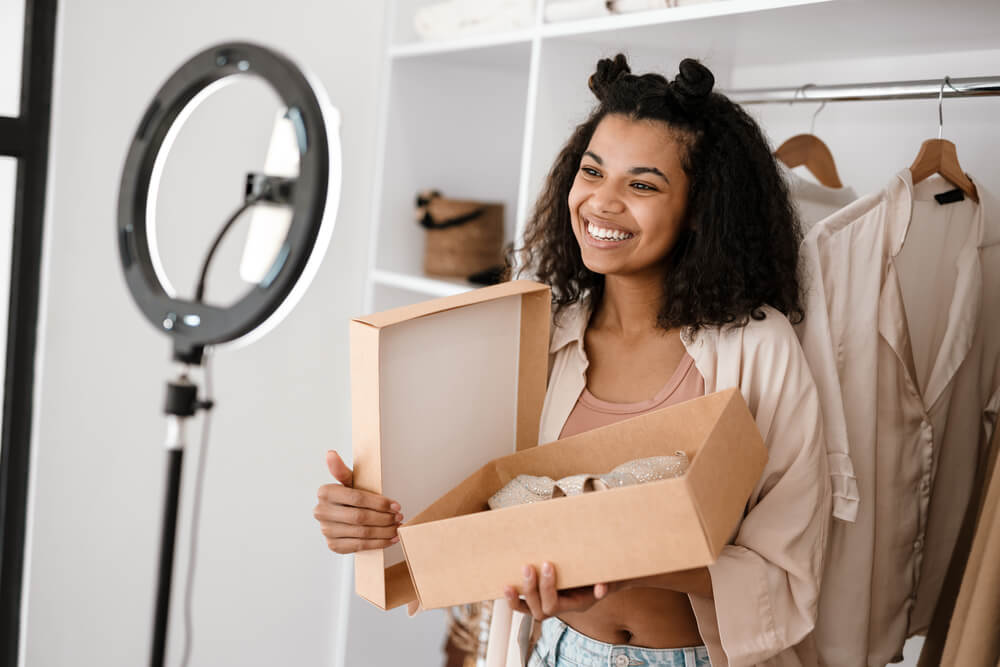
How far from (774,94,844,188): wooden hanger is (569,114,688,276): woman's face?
0.37 m

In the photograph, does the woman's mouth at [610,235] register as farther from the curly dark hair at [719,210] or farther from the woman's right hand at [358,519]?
the woman's right hand at [358,519]

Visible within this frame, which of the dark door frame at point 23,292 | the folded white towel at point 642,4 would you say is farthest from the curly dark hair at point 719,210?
the dark door frame at point 23,292

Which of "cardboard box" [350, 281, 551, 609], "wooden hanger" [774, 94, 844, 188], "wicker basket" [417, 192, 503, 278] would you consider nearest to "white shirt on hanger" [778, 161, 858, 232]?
"wooden hanger" [774, 94, 844, 188]

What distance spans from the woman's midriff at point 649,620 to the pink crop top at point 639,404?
0.22 m

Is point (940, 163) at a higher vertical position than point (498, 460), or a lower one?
higher

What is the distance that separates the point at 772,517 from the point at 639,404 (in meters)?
0.22

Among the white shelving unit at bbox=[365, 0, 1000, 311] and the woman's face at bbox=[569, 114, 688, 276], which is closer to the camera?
the woman's face at bbox=[569, 114, 688, 276]

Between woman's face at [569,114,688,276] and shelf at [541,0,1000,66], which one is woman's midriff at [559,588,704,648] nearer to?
woman's face at [569,114,688,276]

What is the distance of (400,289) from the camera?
207cm

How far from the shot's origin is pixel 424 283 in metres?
1.84

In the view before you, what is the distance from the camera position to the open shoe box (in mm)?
842

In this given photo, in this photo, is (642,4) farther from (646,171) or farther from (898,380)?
(898,380)

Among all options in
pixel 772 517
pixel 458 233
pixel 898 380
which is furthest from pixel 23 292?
pixel 898 380

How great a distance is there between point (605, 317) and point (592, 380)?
10 cm
